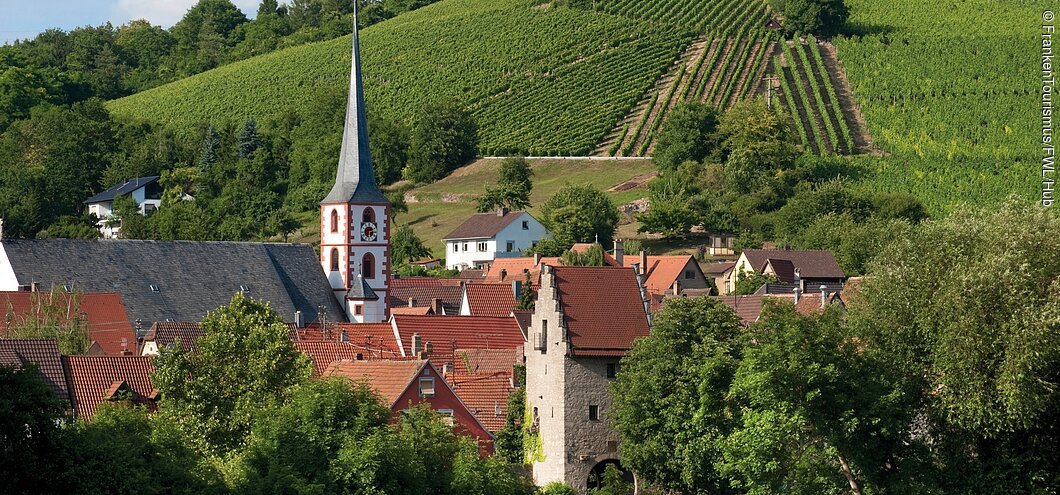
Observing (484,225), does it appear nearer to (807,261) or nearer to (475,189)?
(475,189)

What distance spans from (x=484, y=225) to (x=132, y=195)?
131ft

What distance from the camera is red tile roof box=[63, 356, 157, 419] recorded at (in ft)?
167

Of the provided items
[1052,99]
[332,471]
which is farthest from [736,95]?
[332,471]

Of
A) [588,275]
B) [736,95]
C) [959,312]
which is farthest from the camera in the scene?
[736,95]

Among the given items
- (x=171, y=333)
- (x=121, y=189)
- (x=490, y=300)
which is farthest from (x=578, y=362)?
(x=121, y=189)

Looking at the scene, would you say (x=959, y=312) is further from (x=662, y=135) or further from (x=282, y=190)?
(x=282, y=190)

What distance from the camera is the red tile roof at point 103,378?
51.0 metres

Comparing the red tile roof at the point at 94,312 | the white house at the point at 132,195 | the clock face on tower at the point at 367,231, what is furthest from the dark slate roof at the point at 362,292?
the white house at the point at 132,195

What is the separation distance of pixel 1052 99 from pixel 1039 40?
51.5ft

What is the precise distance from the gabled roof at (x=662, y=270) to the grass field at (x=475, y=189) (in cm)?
Result: 2861

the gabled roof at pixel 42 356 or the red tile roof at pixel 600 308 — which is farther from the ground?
the red tile roof at pixel 600 308

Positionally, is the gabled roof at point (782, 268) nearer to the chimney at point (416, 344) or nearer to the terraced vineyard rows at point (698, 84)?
the chimney at point (416, 344)

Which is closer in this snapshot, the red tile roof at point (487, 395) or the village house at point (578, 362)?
the village house at point (578, 362)

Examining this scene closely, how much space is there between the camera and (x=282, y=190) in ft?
508
